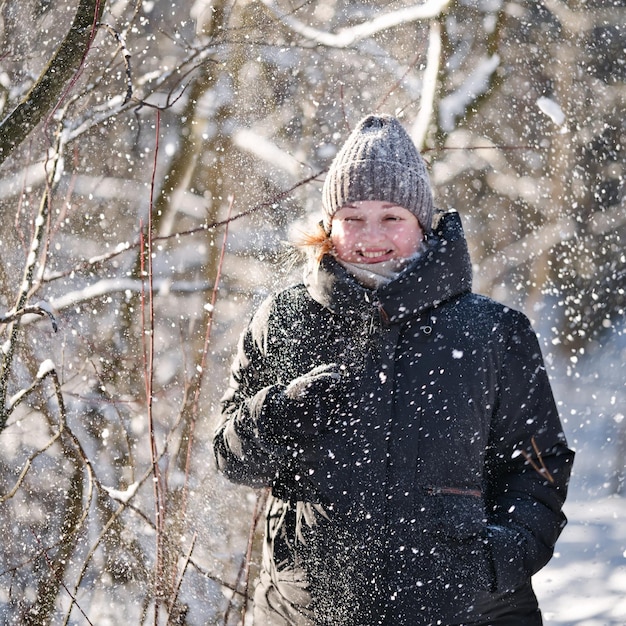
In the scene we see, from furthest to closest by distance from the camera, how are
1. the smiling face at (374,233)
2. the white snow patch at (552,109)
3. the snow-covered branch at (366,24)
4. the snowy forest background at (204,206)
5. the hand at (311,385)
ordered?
the white snow patch at (552,109) < the snow-covered branch at (366,24) < the snowy forest background at (204,206) < the smiling face at (374,233) < the hand at (311,385)

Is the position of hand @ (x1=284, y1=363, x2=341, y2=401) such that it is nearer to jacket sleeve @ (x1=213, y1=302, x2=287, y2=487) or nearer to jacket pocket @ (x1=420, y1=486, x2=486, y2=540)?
jacket sleeve @ (x1=213, y1=302, x2=287, y2=487)

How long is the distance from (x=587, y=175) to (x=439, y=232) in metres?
4.63

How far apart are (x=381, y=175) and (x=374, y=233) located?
126 millimetres

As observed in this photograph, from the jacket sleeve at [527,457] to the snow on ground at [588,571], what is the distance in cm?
197

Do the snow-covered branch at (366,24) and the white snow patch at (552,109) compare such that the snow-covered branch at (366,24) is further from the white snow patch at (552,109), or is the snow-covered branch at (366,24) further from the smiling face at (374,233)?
the smiling face at (374,233)

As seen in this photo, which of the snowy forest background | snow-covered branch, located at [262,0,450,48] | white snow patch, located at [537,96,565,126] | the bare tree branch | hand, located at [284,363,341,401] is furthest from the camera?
white snow patch, located at [537,96,565,126]

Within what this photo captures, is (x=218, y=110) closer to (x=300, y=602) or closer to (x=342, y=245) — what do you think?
(x=342, y=245)

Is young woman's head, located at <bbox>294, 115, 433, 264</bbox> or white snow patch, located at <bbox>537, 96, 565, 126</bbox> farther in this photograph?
white snow patch, located at <bbox>537, 96, 565, 126</bbox>

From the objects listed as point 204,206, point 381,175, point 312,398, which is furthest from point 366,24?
point 312,398

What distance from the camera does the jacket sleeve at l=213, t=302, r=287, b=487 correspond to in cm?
140

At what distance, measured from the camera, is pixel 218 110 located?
429 cm

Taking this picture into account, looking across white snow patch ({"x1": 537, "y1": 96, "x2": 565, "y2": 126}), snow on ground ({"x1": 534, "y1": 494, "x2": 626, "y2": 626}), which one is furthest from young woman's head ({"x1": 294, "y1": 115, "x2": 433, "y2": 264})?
white snow patch ({"x1": 537, "y1": 96, "x2": 565, "y2": 126})

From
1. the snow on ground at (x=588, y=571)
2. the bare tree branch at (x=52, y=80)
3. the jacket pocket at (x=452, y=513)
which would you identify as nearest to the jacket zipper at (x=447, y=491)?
the jacket pocket at (x=452, y=513)

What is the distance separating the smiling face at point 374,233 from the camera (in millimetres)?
1482
